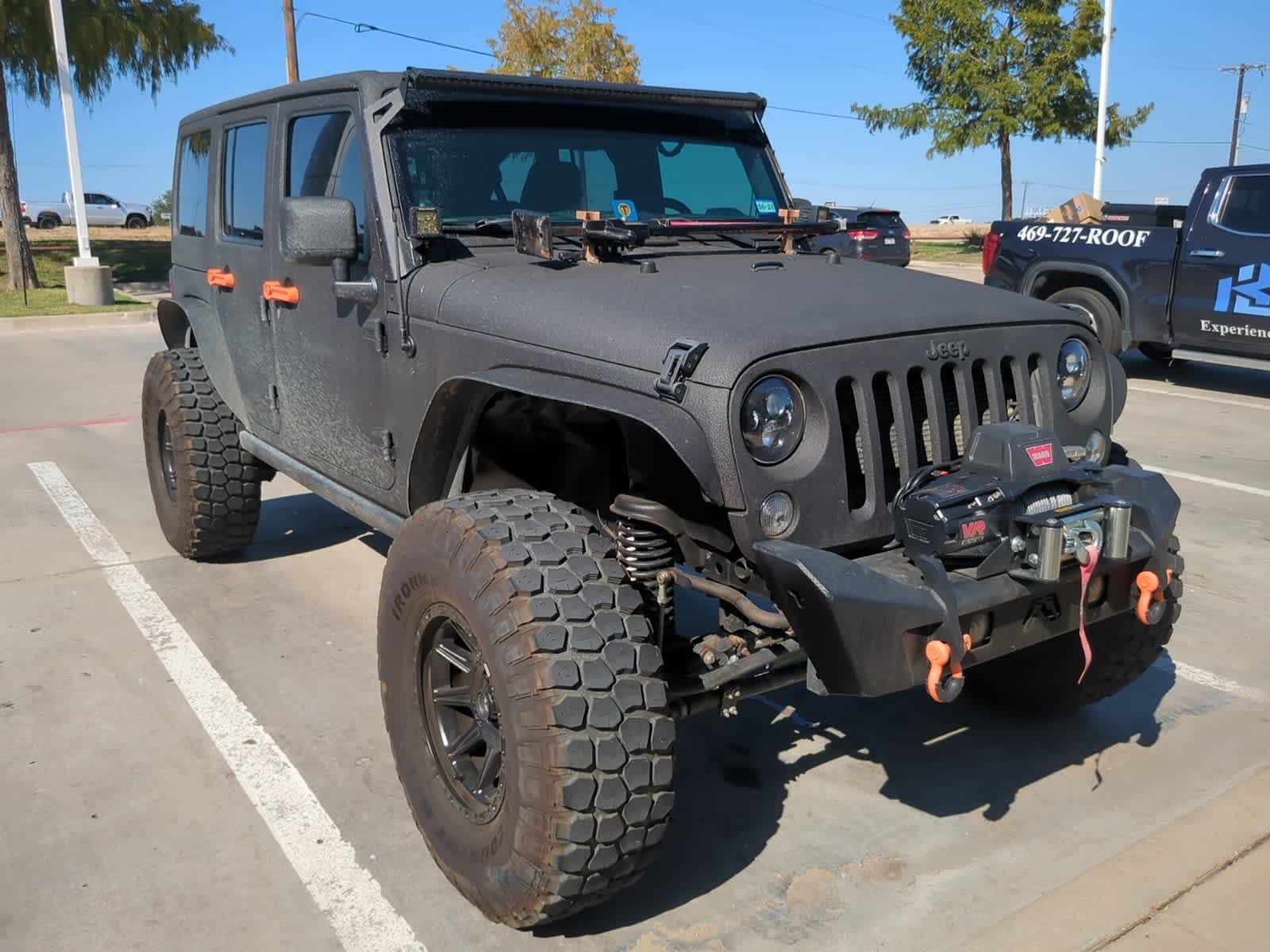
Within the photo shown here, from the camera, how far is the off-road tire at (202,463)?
5180 millimetres

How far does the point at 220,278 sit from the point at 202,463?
2.78 feet

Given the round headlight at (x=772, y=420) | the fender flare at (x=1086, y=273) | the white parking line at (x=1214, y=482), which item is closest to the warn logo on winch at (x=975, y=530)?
the round headlight at (x=772, y=420)

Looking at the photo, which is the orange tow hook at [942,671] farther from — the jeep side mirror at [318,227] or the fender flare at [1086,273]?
the fender flare at [1086,273]

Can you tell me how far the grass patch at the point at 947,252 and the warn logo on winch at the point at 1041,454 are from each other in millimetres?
21833

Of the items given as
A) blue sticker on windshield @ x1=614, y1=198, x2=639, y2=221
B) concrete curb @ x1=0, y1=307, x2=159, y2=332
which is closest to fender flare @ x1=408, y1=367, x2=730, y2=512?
blue sticker on windshield @ x1=614, y1=198, x2=639, y2=221

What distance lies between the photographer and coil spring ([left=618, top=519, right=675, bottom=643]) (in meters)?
3.00

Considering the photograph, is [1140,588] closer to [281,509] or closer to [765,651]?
[765,651]

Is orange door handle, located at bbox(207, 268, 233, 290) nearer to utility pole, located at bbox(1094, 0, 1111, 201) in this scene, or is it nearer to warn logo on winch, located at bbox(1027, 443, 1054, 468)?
warn logo on winch, located at bbox(1027, 443, 1054, 468)

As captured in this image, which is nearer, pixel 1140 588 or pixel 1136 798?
pixel 1140 588

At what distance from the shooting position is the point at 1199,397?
10.2 metres

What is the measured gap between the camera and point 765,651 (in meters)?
2.85

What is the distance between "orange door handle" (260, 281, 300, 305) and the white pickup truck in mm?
44513

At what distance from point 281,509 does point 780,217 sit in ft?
12.4

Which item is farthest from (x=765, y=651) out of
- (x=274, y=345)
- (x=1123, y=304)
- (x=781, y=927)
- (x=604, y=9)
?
(x=604, y=9)
